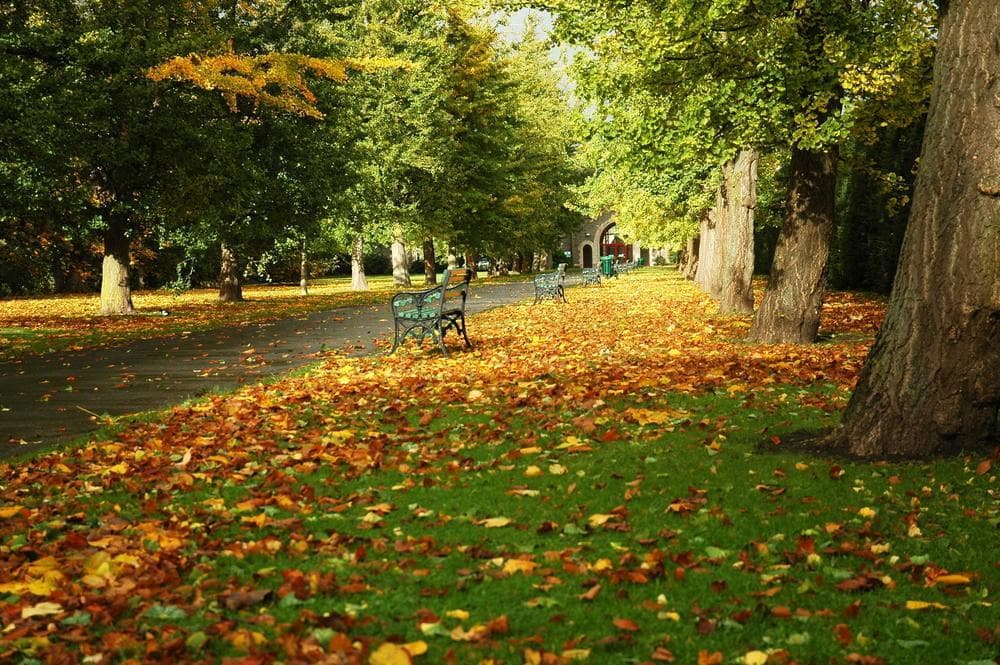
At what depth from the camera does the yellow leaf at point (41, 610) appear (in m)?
3.79

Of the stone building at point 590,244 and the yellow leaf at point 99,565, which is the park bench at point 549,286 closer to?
the yellow leaf at point 99,565

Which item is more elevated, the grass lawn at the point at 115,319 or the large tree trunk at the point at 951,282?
the large tree trunk at the point at 951,282

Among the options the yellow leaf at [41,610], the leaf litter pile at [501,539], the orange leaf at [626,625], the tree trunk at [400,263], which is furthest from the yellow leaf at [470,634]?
the tree trunk at [400,263]

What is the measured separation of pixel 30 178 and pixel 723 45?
546 inches

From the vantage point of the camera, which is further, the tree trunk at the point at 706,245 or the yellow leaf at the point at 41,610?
the tree trunk at the point at 706,245

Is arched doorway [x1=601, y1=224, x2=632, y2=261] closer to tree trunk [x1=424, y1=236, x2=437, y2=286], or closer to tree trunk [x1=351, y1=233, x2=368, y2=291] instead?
tree trunk [x1=424, y1=236, x2=437, y2=286]

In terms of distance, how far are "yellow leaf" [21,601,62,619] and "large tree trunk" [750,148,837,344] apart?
10707 mm

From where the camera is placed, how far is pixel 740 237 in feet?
58.2

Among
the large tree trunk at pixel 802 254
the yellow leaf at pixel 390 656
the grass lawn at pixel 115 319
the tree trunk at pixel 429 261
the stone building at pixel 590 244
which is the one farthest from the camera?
the stone building at pixel 590 244

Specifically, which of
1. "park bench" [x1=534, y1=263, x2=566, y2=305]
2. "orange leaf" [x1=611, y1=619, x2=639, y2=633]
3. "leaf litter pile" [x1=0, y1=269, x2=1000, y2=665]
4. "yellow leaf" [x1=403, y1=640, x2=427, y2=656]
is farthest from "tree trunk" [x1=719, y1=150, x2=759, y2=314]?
"yellow leaf" [x1=403, y1=640, x2=427, y2=656]

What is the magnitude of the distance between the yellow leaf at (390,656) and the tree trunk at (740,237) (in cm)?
1557

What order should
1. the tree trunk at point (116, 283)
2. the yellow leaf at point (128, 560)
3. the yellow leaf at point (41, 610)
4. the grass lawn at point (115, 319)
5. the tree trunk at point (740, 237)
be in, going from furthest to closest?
1. the tree trunk at point (116, 283)
2. the tree trunk at point (740, 237)
3. the grass lawn at point (115, 319)
4. the yellow leaf at point (128, 560)
5. the yellow leaf at point (41, 610)

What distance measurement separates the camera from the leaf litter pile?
3.53 metres

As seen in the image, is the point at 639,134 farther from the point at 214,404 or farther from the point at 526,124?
the point at 526,124
